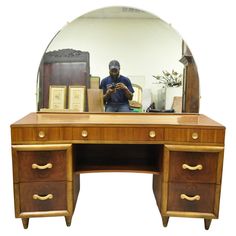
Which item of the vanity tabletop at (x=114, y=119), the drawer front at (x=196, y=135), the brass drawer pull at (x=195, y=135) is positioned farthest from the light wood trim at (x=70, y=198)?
the brass drawer pull at (x=195, y=135)

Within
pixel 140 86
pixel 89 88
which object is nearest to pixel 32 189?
pixel 89 88

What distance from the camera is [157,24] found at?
194 cm

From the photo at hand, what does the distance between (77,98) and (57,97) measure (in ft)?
0.51

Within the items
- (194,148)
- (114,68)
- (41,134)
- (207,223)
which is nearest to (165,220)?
(207,223)

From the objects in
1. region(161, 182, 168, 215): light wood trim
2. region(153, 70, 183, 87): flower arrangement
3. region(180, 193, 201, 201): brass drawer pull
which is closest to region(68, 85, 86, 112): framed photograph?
region(153, 70, 183, 87): flower arrangement

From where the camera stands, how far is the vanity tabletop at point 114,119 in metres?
1.64

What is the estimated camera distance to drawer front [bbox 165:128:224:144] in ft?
5.30

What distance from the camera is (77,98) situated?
200cm

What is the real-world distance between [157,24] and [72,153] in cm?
114

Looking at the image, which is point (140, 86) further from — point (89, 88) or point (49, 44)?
point (49, 44)

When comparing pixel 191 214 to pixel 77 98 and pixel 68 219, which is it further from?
pixel 77 98

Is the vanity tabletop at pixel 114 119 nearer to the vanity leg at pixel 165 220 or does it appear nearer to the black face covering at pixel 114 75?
the black face covering at pixel 114 75

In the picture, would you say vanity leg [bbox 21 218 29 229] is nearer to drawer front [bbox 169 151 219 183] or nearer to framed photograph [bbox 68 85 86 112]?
framed photograph [bbox 68 85 86 112]

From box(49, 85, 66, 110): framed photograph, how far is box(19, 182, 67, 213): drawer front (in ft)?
2.03
